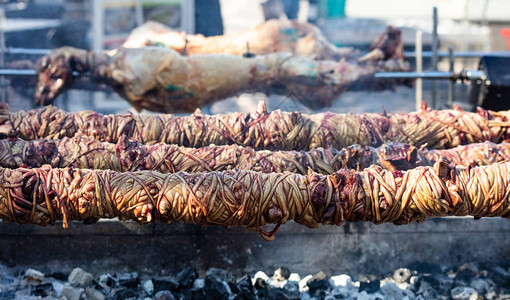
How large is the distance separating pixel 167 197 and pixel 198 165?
0.50m

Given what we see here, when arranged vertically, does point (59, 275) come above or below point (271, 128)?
below

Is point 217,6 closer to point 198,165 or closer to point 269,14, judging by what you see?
point 269,14

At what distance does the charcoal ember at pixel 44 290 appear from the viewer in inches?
134

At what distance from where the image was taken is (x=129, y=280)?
3488 mm

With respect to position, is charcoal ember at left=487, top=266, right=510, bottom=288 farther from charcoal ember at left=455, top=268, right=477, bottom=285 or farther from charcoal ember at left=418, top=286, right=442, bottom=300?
charcoal ember at left=418, top=286, right=442, bottom=300

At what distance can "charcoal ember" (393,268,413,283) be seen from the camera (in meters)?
3.68

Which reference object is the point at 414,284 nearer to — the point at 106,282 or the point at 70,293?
the point at 106,282

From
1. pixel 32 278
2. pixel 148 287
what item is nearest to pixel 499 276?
pixel 148 287

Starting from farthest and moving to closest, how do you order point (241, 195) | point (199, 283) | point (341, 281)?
point (341, 281) → point (199, 283) → point (241, 195)

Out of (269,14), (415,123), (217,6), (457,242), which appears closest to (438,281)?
(457,242)

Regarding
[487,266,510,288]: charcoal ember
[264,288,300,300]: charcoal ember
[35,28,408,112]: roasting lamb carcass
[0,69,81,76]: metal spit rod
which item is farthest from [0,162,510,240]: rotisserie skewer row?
[0,69,81,76]: metal spit rod

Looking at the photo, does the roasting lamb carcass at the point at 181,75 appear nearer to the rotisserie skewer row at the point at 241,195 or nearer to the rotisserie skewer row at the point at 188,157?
the rotisserie skewer row at the point at 188,157

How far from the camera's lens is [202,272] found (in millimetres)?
3713

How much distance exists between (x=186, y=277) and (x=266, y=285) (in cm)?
54
